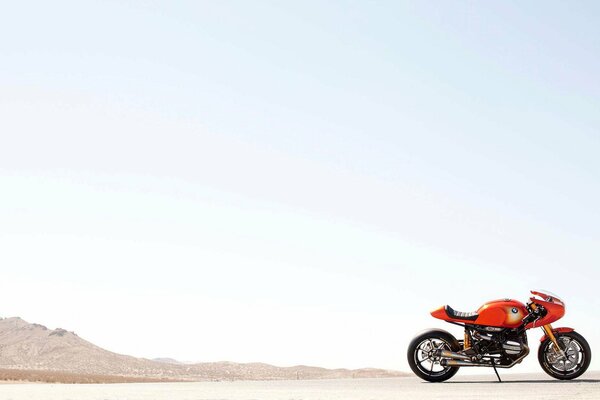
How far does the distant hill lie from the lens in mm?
112938

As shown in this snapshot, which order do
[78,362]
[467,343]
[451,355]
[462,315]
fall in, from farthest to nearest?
[78,362]
[462,315]
[467,343]
[451,355]

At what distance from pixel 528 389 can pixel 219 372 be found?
105m

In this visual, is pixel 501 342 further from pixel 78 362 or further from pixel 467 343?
pixel 78 362

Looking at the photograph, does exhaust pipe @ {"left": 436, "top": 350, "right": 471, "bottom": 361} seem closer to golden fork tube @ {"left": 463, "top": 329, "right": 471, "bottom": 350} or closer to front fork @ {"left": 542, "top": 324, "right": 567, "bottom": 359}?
golden fork tube @ {"left": 463, "top": 329, "right": 471, "bottom": 350}

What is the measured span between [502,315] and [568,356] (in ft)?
5.23

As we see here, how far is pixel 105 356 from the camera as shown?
151 m

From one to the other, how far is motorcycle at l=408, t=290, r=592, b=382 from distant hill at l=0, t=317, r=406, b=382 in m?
78.2

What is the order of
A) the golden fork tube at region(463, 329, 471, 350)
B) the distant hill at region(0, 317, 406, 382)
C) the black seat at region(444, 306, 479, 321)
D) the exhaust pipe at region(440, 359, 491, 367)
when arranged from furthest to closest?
the distant hill at region(0, 317, 406, 382), the black seat at region(444, 306, 479, 321), the golden fork tube at region(463, 329, 471, 350), the exhaust pipe at region(440, 359, 491, 367)

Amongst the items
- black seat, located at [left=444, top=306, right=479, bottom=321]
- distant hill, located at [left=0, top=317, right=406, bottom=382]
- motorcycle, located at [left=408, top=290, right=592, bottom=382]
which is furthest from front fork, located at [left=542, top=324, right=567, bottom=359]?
distant hill, located at [left=0, top=317, right=406, bottom=382]

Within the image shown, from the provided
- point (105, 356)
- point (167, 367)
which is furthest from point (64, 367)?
point (167, 367)

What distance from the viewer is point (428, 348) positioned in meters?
16.5

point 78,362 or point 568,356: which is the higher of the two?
point 78,362

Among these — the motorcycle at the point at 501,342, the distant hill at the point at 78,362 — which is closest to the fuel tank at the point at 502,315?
the motorcycle at the point at 501,342

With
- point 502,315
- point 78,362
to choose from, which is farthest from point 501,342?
point 78,362
